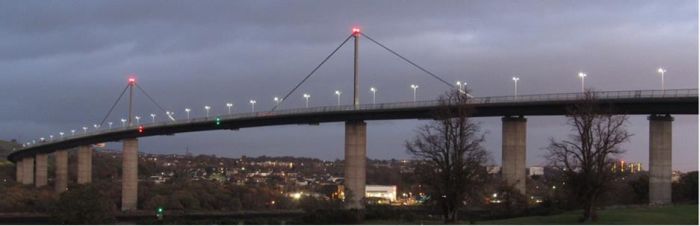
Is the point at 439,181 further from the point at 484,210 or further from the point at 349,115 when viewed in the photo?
→ the point at 349,115

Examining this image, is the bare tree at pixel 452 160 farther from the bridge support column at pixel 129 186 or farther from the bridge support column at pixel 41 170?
the bridge support column at pixel 41 170

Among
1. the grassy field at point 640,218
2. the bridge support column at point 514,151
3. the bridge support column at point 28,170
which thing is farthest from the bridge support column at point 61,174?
the grassy field at point 640,218

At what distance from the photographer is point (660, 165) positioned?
261 ft

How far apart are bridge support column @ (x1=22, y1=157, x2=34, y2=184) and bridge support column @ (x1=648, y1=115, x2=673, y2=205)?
147117mm

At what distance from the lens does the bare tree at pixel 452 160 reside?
2247 inches

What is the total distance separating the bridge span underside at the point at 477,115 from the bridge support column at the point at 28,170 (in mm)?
34566

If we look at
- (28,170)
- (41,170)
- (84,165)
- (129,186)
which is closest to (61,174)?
(84,165)

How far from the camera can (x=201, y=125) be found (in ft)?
445

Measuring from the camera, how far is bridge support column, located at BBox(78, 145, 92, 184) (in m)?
152

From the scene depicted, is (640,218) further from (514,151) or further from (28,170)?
(28,170)

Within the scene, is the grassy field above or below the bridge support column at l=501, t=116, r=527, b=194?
below

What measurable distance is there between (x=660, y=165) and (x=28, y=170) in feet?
498

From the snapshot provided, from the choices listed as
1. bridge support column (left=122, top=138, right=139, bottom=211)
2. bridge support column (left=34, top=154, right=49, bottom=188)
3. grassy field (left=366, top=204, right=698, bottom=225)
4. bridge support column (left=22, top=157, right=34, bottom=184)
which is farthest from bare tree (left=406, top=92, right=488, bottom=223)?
bridge support column (left=22, top=157, right=34, bottom=184)

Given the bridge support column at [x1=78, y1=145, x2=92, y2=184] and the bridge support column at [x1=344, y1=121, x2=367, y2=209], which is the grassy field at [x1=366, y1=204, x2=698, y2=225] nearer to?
the bridge support column at [x1=344, y1=121, x2=367, y2=209]
